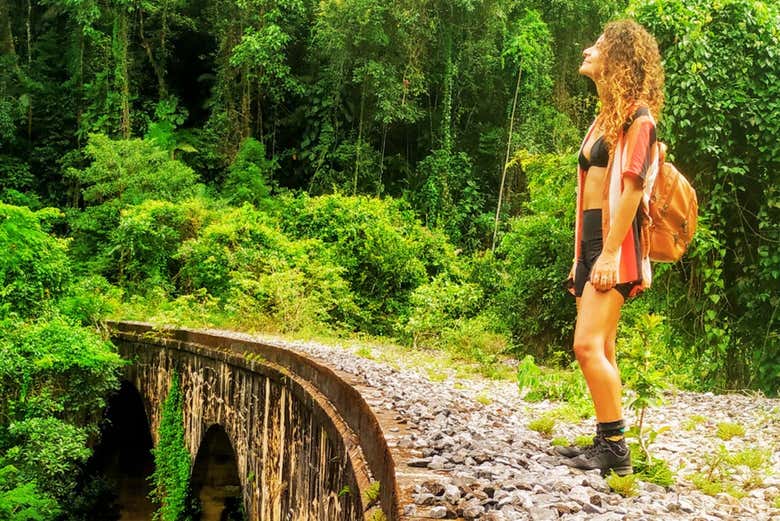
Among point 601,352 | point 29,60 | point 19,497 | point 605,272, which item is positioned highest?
point 29,60

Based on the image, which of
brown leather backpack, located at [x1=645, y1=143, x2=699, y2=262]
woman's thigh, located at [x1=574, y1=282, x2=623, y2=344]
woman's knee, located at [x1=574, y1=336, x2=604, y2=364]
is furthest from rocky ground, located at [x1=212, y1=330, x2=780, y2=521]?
brown leather backpack, located at [x1=645, y1=143, x2=699, y2=262]

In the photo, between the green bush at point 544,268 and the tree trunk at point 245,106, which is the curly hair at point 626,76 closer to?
the green bush at point 544,268

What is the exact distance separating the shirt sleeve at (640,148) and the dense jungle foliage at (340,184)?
0.75 m

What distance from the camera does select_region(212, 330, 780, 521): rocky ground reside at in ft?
8.05

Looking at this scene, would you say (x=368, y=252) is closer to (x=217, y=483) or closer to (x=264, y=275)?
(x=264, y=275)

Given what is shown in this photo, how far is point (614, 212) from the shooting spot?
125 inches

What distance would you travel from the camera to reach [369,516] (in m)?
2.89

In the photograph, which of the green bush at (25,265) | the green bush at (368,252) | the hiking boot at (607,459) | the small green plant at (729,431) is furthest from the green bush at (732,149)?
the green bush at (25,265)

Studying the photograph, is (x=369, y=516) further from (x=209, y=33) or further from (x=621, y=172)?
(x=209, y=33)

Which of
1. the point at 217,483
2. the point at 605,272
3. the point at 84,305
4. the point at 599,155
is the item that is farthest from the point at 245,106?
the point at 605,272

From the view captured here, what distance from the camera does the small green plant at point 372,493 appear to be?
3.04m

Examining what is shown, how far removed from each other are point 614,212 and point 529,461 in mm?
1170

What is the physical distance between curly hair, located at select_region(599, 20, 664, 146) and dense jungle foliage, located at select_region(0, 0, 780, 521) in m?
0.98

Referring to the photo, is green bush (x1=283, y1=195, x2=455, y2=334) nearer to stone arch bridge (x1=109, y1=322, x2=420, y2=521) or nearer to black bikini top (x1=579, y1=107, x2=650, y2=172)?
stone arch bridge (x1=109, y1=322, x2=420, y2=521)
